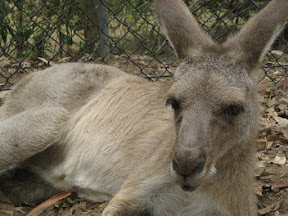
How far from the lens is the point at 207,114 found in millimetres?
2311

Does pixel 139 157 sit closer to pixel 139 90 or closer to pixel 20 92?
pixel 139 90

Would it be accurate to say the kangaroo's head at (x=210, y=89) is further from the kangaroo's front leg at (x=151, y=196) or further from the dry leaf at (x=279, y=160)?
the dry leaf at (x=279, y=160)

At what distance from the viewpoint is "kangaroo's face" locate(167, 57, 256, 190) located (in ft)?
7.23

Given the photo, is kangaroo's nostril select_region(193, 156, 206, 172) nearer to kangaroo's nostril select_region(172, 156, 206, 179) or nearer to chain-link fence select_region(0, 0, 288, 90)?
kangaroo's nostril select_region(172, 156, 206, 179)

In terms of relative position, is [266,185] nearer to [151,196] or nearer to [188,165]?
[151,196]

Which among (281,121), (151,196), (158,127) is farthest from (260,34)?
(281,121)

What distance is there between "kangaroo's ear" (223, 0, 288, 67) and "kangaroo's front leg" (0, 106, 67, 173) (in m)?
1.70

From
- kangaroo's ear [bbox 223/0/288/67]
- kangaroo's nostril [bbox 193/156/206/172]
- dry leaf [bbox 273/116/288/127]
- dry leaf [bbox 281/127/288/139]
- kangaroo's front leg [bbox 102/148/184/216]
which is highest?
kangaroo's ear [bbox 223/0/288/67]

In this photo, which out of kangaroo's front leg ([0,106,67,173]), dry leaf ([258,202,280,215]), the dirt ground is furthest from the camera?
kangaroo's front leg ([0,106,67,173])

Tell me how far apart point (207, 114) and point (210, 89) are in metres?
0.16

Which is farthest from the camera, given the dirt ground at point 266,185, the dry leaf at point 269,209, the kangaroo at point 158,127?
the dirt ground at point 266,185

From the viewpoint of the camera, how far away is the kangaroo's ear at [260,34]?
254 cm

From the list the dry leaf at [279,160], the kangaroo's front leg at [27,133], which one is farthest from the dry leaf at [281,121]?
the kangaroo's front leg at [27,133]

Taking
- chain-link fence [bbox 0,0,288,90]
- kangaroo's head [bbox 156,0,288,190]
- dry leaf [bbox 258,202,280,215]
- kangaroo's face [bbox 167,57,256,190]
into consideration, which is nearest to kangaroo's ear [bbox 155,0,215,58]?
kangaroo's head [bbox 156,0,288,190]
